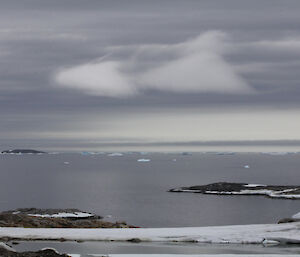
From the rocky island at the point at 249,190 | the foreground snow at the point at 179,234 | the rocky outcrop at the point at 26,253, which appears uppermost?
the rocky island at the point at 249,190

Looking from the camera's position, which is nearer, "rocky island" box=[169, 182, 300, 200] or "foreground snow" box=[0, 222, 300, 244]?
"foreground snow" box=[0, 222, 300, 244]

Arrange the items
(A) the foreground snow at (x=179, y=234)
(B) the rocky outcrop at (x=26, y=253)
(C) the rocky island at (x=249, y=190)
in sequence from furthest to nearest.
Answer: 1. (C) the rocky island at (x=249, y=190)
2. (A) the foreground snow at (x=179, y=234)
3. (B) the rocky outcrop at (x=26, y=253)

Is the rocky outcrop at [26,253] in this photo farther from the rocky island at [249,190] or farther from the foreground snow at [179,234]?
the rocky island at [249,190]

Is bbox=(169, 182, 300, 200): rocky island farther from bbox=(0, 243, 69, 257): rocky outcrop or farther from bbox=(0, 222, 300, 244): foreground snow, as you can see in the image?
bbox=(0, 243, 69, 257): rocky outcrop

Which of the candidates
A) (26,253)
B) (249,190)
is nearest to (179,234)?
(26,253)

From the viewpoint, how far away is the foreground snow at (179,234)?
4288 cm

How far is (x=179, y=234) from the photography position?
44219mm

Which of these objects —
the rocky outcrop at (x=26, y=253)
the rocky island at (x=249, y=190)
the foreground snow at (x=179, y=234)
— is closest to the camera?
the rocky outcrop at (x=26, y=253)

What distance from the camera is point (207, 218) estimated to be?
292ft

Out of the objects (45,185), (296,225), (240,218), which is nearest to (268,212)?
(240,218)

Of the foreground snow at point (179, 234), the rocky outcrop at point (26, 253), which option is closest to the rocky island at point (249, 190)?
the foreground snow at point (179, 234)

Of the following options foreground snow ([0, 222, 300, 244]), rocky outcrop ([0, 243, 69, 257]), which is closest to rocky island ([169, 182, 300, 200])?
foreground snow ([0, 222, 300, 244])

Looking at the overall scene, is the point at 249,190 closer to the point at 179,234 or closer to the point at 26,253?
the point at 179,234

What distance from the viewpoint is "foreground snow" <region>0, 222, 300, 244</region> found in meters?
42.9
